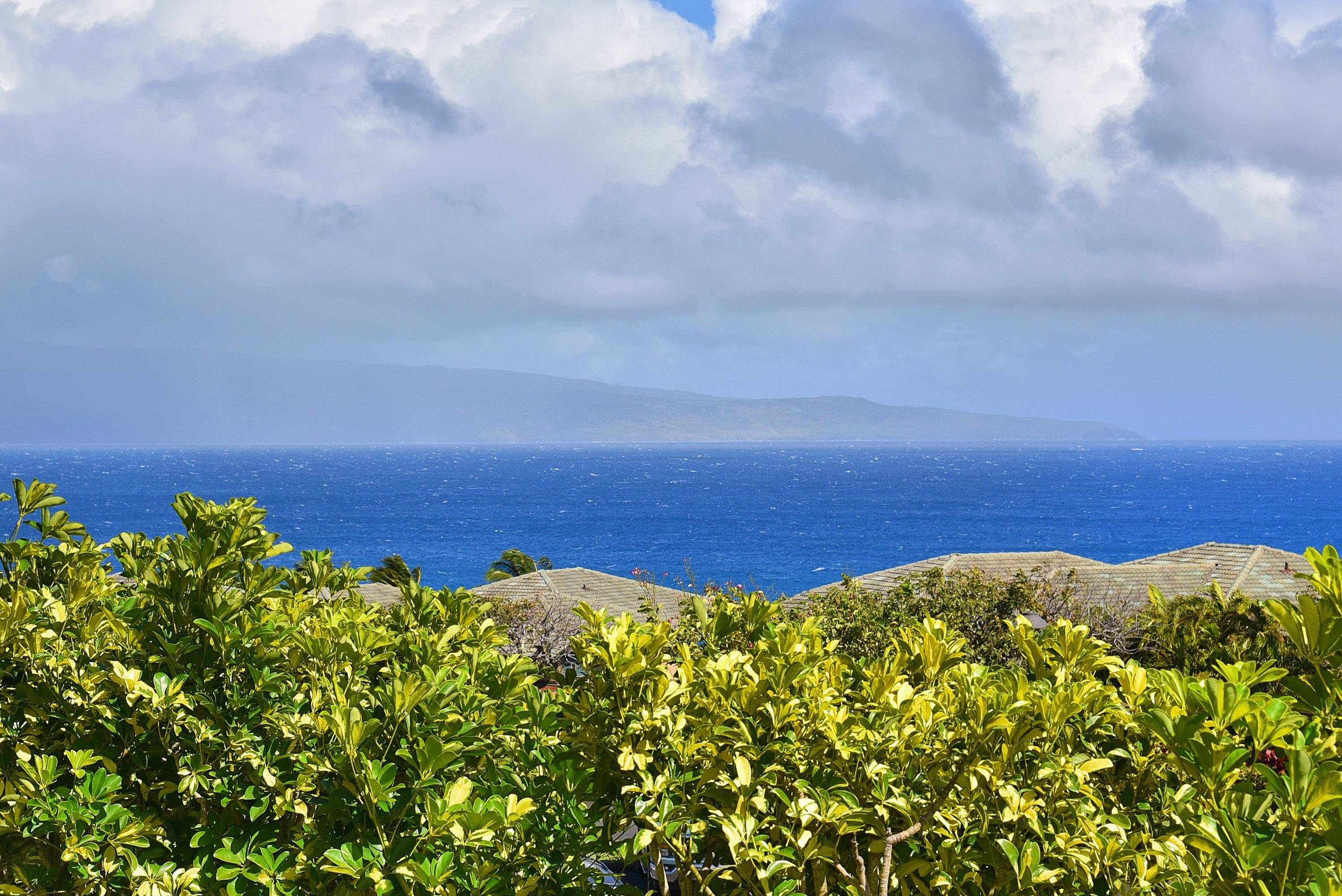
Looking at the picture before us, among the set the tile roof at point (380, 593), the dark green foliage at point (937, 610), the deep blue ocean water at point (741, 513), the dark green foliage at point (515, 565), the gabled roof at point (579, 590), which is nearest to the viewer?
the dark green foliage at point (937, 610)

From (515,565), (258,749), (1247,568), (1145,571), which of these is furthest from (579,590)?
(258,749)

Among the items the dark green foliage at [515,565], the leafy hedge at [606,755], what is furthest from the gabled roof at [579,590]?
the leafy hedge at [606,755]

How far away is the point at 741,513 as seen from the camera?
10200 centimetres

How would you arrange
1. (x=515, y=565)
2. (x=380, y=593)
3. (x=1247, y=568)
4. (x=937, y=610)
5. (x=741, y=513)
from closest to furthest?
(x=937, y=610) → (x=1247, y=568) → (x=380, y=593) → (x=515, y=565) → (x=741, y=513)

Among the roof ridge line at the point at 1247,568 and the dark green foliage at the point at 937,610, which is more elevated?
the dark green foliage at the point at 937,610

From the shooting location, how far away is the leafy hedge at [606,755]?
241 centimetres

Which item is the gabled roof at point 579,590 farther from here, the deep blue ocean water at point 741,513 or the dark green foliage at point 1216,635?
the deep blue ocean water at point 741,513

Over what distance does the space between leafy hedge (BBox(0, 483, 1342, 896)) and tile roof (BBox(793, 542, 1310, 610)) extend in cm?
1392

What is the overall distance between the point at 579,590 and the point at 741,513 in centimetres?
7997

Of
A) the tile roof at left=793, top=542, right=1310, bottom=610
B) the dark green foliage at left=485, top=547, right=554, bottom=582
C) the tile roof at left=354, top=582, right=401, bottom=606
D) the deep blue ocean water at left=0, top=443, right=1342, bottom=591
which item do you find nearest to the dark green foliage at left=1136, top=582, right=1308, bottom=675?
the tile roof at left=793, top=542, right=1310, bottom=610

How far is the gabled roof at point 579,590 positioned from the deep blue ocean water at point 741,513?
14.7 metres

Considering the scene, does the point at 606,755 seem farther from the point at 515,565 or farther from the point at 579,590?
the point at 515,565

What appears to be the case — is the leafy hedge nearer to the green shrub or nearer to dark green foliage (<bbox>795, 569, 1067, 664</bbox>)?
the green shrub

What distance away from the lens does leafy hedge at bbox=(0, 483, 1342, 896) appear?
241 cm
